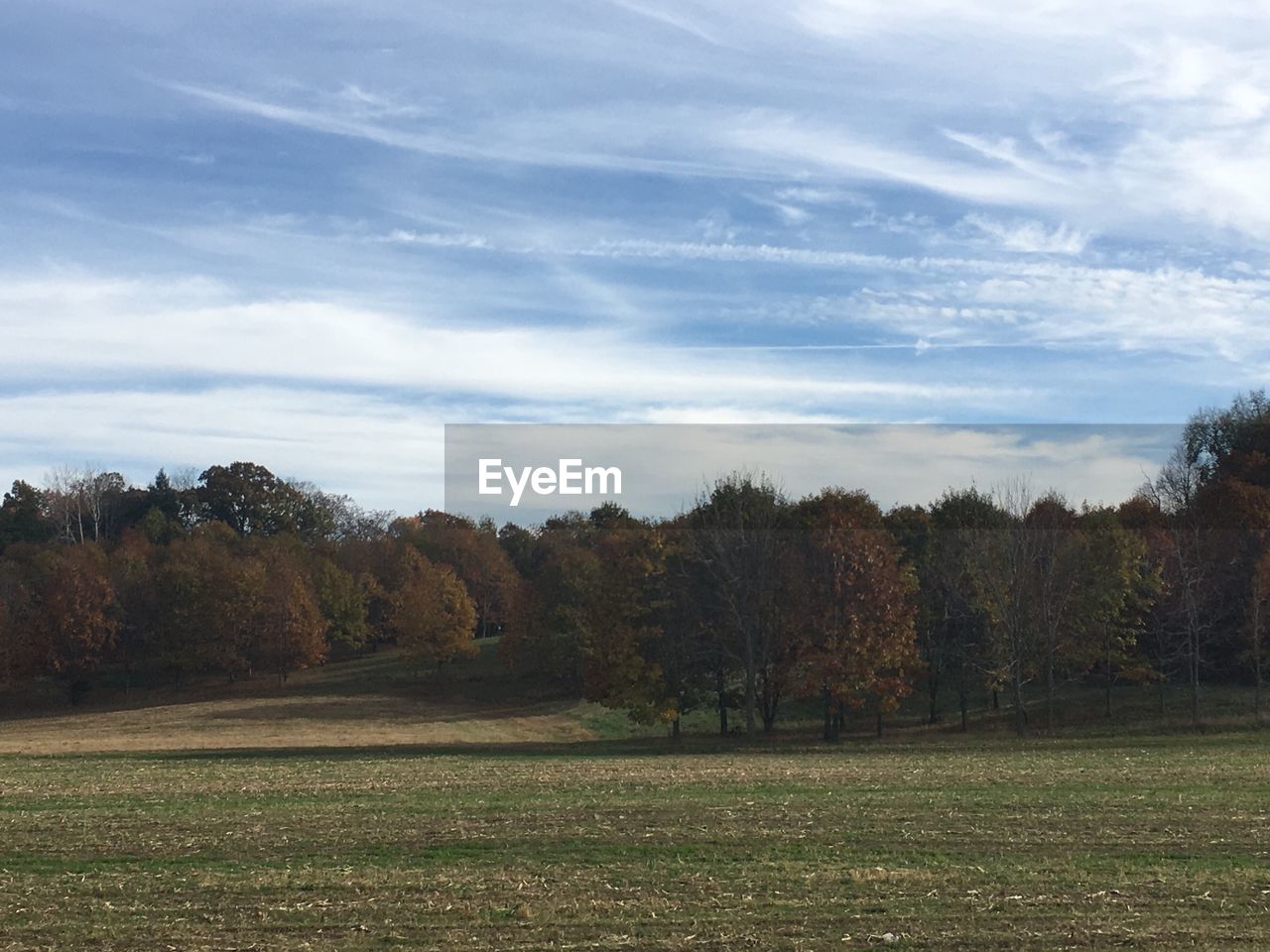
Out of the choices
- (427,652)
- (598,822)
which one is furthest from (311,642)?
(598,822)

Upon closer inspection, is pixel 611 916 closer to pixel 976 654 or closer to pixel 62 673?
pixel 976 654

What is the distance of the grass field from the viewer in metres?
12.5

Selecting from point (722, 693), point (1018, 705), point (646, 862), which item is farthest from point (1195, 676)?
point (646, 862)

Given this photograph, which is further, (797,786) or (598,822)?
(797,786)

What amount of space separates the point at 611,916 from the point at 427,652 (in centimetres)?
7685

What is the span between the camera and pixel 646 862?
1642 cm

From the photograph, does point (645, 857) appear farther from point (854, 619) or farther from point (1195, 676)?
point (1195, 676)

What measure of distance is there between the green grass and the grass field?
0.06 meters

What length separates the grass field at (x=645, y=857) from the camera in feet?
41.0

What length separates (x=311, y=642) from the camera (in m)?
87.9

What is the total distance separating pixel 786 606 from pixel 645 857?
125 ft

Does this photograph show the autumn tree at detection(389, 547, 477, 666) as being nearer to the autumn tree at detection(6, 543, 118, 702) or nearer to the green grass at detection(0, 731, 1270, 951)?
the autumn tree at detection(6, 543, 118, 702)

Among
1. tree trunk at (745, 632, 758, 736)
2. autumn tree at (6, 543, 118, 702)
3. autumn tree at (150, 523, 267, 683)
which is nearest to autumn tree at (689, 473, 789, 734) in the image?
tree trunk at (745, 632, 758, 736)

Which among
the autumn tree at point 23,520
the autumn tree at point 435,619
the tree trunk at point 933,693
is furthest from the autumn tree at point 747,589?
the autumn tree at point 23,520
